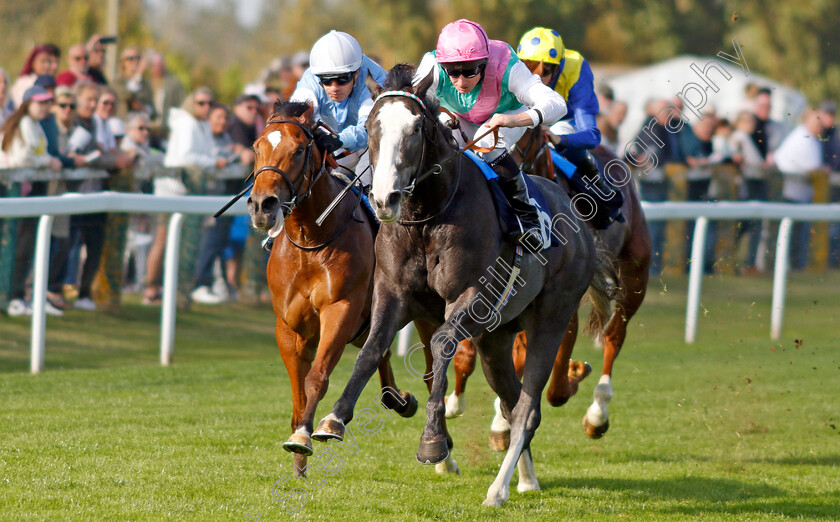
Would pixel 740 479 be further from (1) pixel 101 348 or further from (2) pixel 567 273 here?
(1) pixel 101 348

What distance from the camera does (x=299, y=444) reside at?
482 cm

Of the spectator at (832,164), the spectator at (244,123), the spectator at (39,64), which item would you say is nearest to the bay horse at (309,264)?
the spectator at (832,164)

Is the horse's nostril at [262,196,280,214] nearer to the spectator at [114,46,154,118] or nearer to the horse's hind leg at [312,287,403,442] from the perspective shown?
the horse's hind leg at [312,287,403,442]

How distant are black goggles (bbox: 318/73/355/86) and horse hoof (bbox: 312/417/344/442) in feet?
6.64

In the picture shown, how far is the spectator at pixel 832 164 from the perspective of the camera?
12.2m

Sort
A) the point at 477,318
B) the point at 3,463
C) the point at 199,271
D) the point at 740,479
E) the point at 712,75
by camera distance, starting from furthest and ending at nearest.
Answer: the point at 712,75 → the point at 199,271 → the point at 740,479 → the point at 3,463 → the point at 477,318

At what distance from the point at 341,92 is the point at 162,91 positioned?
282 inches

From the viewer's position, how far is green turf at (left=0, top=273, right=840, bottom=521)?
5.08 m

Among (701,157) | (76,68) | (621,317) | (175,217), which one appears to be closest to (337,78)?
(621,317)

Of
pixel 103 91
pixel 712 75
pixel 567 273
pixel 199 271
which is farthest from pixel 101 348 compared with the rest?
pixel 712 75

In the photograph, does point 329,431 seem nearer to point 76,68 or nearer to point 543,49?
point 543,49

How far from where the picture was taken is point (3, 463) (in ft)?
17.6

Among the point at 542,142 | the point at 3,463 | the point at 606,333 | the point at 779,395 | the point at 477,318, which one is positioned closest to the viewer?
the point at 477,318

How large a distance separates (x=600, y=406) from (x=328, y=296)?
2.00 metres
